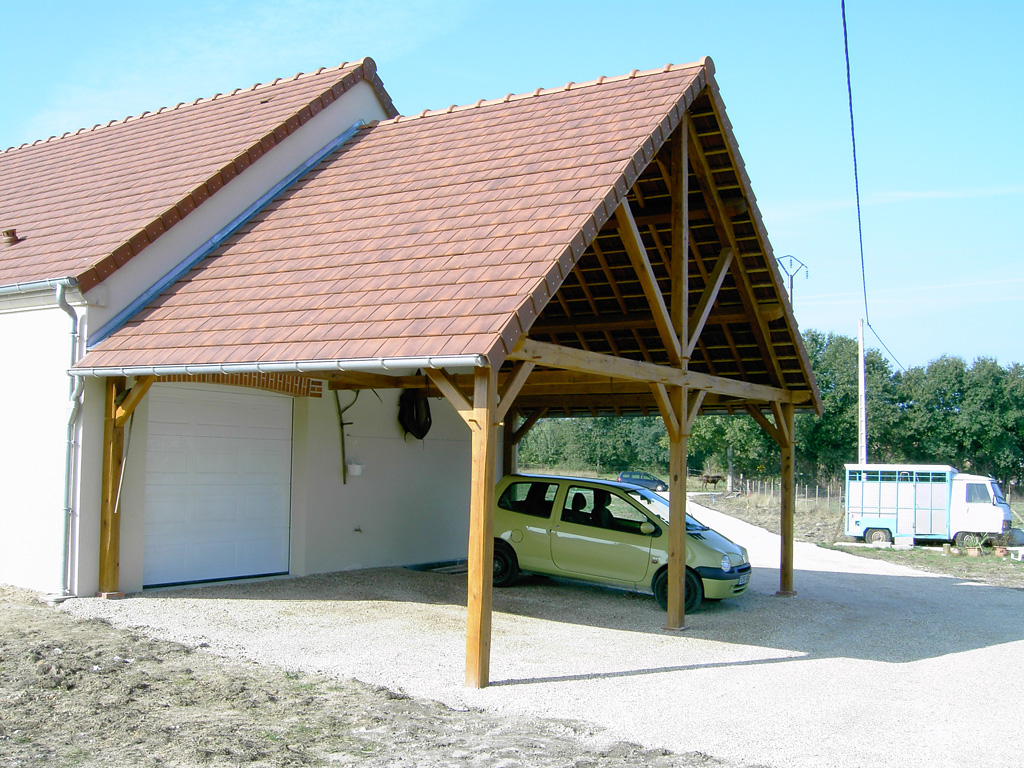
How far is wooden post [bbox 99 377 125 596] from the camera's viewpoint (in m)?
9.88

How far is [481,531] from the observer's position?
711 cm

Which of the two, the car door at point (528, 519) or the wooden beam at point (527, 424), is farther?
the wooden beam at point (527, 424)

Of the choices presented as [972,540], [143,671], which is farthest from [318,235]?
[972,540]

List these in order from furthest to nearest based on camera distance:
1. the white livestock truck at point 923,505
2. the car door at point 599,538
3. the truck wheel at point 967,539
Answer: the white livestock truck at point 923,505 → the truck wheel at point 967,539 → the car door at point 599,538

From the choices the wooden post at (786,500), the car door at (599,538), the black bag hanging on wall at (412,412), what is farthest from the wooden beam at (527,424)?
the wooden post at (786,500)

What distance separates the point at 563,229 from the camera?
26.9 ft

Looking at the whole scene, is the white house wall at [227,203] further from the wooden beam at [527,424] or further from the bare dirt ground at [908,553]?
the bare dirt ground at [908,553]

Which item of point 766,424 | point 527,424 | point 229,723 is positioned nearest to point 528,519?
point 766,424

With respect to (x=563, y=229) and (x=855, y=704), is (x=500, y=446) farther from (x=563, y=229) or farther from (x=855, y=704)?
(x=855, y=704)

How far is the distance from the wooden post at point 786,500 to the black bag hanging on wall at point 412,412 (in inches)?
208

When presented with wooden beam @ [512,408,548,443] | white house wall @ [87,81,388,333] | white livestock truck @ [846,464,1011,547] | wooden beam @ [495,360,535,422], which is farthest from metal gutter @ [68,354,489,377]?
white livestock truck @ [846,464,1011,547]

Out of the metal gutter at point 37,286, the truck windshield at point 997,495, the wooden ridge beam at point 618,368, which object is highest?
the metal gutter at point 37,286

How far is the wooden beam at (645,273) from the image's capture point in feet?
30.0

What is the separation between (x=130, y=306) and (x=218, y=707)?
5.72 m
